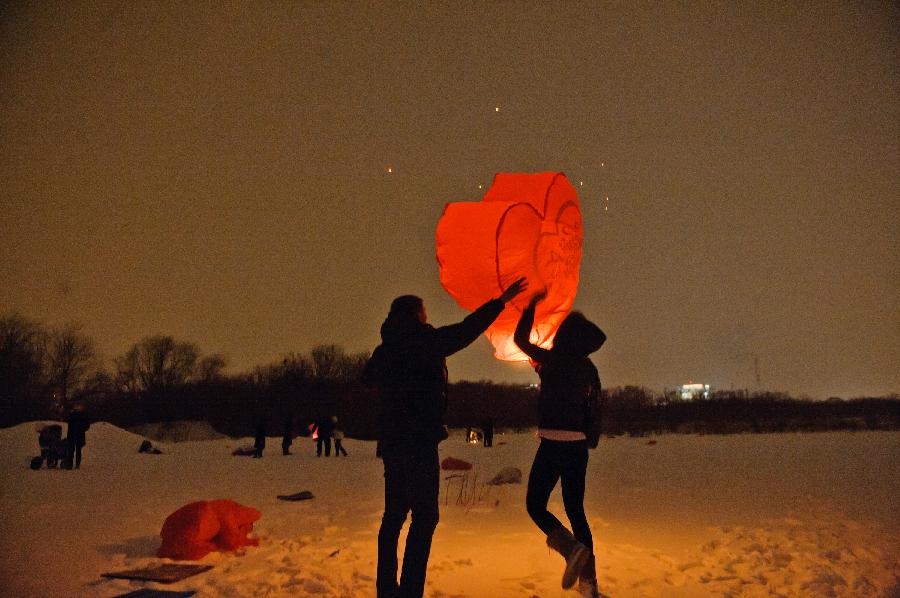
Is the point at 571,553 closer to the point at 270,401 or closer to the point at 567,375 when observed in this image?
the point at 567,375

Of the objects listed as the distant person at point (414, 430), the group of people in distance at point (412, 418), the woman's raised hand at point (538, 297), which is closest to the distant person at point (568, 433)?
the woman's raised hand at point (538, 297)

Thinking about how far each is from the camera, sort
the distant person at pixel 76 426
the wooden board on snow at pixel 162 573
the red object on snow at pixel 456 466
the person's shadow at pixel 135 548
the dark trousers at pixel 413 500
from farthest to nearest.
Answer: the distant person at pixel 76 426 → the red object on snow at pixel 456 466 → the person's shadow at pixel 135 548 → the wooden board on snow at pixel 162 573 → the dark trousers at pixel 413 500

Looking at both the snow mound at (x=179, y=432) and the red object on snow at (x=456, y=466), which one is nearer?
the red object on snow at (x=456, y=466)

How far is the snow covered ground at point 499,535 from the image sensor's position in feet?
18.0

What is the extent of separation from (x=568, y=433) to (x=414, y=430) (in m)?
1.27

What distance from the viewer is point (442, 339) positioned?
13.6 feet

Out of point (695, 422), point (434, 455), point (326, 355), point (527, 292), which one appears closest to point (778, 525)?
point (527, 292)

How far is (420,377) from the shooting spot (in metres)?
4.12

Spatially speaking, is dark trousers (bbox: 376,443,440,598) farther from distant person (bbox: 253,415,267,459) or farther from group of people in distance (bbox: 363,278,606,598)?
distant person (bbox: 253,415,267,459)

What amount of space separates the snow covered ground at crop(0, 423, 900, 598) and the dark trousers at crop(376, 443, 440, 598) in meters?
1.08

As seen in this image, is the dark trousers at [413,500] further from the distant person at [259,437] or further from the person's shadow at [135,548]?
the distant person at [259,437]

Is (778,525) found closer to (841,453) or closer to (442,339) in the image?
(442,339)

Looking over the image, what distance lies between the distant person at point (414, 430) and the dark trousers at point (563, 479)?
3.33 ft

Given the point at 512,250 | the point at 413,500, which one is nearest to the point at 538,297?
the point at 512,250
